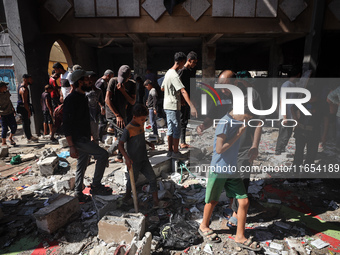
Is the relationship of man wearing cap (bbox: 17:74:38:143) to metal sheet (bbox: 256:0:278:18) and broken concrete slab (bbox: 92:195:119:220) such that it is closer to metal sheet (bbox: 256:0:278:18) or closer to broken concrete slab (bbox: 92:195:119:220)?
broken concrete slab (bbox: 92:195:119:220)

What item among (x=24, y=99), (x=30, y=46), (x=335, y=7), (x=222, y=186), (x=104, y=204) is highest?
(x=335, y=7)

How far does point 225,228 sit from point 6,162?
18.2 feet

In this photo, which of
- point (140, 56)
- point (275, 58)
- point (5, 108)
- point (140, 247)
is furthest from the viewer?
point (140, 56)

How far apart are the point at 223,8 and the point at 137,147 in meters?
6.28

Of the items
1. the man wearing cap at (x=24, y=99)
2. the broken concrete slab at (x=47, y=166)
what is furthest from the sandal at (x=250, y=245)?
the man wearing cap at (x=24, y=99)

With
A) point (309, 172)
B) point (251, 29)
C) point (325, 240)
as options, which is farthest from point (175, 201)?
point (251, 29)

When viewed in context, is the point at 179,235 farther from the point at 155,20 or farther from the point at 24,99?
the point at 155,20

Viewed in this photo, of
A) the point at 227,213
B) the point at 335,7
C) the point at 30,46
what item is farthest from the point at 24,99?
the point at 335,7

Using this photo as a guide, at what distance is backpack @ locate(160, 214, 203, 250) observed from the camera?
2.75 m

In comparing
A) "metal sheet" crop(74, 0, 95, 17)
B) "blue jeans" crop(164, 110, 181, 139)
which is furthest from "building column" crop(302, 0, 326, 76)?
"metal sheet" crop(74, 0, 95, 17)

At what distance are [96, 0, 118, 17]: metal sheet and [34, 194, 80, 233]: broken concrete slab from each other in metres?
6.33

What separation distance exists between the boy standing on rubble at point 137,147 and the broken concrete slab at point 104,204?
27 centimetres

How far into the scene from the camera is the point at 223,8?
7363 mm

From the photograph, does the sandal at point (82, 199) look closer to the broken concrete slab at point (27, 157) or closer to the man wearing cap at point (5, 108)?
the broken concrete slab at point (27, 157)
